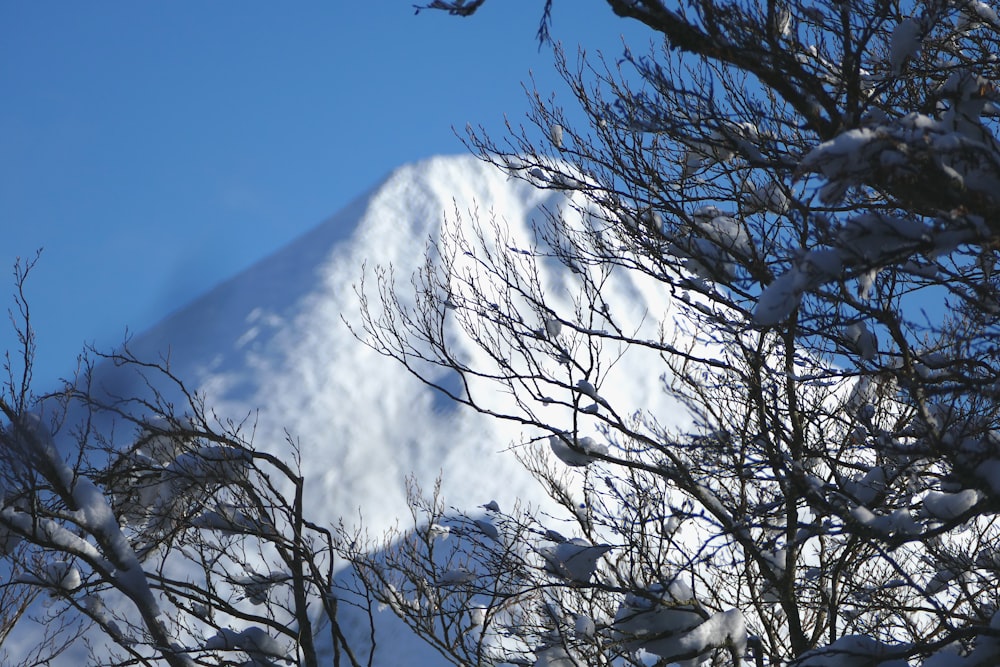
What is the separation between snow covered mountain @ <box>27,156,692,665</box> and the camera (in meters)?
38.6

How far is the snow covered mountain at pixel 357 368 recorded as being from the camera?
38.6m

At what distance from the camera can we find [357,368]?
142 feet

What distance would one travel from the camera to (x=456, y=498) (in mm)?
38875

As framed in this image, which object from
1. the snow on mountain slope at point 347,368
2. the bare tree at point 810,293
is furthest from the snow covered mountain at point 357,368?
the bare tree at point 810,293

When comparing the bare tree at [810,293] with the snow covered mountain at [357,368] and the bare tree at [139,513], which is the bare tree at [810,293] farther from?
the snow covered mountain at [357,368]

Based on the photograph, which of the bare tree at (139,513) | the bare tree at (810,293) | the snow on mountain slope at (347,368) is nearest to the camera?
the bare tree at (810,293)

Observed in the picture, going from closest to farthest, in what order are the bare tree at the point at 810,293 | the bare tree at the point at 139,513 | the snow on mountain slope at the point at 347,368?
1. the bare tree at the point at 810,293
2. the bare tree at the point at 139,513
3. the snow on mountain slope at the point at 347,368

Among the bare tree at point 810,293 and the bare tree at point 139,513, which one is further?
the bare tree at point 139,513

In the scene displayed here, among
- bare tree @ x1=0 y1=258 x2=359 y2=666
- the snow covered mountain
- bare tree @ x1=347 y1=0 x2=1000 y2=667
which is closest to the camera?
bare tree @ x1=347 y1=0 x2=1000 y2=667

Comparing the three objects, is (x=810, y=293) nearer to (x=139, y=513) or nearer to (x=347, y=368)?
(x=139, y=513)

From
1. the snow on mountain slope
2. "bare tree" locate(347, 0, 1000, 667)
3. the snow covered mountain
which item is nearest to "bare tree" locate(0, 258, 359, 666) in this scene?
"bare tree" locate(347, 0, 1000, 667)

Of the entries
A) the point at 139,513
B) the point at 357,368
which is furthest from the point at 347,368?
the point at 139,513

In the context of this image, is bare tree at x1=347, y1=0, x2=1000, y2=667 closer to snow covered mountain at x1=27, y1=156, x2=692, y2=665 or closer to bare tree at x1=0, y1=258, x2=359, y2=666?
bare tree at x1=0, y1=258, x2=359, y2=666

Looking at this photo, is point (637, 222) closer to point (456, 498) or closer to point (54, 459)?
point (54, 459)
